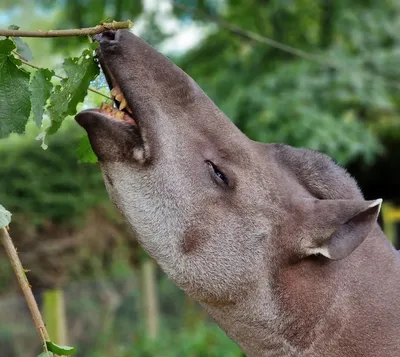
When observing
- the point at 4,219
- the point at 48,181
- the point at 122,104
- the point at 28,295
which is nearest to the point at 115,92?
the point at 122,104

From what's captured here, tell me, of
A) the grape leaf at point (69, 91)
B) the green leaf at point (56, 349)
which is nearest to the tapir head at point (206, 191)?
the grape leaf at point (69, 91)

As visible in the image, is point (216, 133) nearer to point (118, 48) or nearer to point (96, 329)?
point (118, 48)

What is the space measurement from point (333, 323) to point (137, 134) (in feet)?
3.51

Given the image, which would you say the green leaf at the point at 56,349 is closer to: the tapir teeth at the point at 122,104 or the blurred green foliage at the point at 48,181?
the tapir teeth at the point at 122,104

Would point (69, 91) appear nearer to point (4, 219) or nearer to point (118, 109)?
point (118, 109)

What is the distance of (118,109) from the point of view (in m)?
2.90

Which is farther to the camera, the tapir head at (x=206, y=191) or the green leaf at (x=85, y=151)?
the green leaf at (x=85, y=151)

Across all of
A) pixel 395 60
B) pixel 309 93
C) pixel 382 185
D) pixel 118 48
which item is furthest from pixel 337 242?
pixel 382 185

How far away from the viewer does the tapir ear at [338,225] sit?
115 inches

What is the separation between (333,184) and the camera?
326cm

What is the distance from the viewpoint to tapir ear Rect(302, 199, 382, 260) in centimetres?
293

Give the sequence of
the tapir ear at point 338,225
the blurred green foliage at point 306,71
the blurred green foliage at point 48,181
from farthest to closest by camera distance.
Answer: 1. the blurred green foliage at point 48,181
2. the blurred green foliage at point 306,71
3. the tapir ear at point 338,225

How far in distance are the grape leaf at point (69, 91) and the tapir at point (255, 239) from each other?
0.33 metres

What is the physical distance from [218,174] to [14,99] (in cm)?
90
